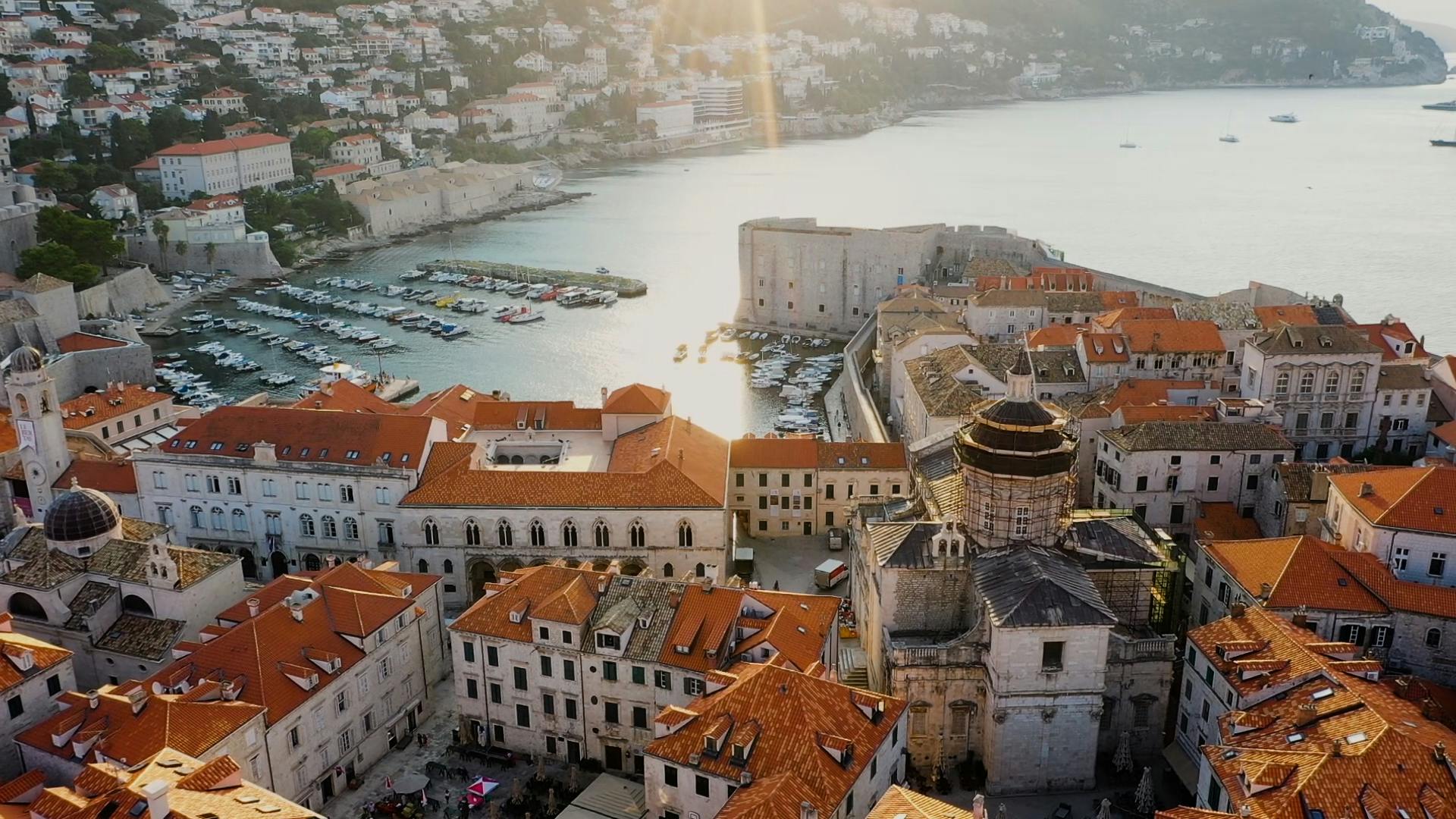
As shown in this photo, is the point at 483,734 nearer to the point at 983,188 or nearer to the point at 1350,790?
the point at 1350,790

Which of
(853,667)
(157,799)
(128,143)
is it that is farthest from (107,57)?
(157,799)

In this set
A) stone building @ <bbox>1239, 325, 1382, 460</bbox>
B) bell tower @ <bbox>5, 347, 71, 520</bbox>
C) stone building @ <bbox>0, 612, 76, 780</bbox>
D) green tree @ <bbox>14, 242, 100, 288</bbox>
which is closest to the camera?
stone building @ <bbox>0, 612, 76, 780</bbox>

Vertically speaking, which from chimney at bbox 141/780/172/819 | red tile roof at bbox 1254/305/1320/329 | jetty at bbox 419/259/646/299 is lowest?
jetty at bbox 419/259/646/299

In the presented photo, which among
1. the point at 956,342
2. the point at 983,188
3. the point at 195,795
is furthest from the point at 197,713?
the point at 983,188

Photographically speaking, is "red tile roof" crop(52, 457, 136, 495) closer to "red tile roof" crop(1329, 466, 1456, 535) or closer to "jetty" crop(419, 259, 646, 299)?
"red tile roof" crop(1329, 466, 1456, 535)

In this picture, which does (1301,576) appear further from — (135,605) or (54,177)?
(54,177)

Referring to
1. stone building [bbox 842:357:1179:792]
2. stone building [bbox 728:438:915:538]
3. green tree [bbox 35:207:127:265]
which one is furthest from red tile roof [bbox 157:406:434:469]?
green tree [bbox 35:207:127:265]

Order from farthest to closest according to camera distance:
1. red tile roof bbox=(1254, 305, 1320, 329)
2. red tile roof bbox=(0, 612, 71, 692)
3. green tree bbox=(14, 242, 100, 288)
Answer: green tree bbox=(14, 242, 100, 288), red tile roof bbox=(1254, 305, 1320, 329), red tile roof bbox=(0, 612, 71, 692)
